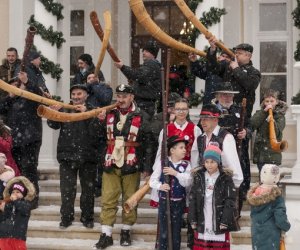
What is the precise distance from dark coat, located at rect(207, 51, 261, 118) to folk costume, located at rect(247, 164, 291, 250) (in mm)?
1627

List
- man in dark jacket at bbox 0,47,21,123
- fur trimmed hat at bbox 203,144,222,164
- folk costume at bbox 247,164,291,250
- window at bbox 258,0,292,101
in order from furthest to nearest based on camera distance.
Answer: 1. window at bbox 258,0,292,101
2. man in dark jacket at bbox 0,47,21,123
3. fur trimmed hat at bbox 203,144,222,164
4. folk costume at bbox 247,164,291,250

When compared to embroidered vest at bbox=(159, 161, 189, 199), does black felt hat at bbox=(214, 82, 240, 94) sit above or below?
above

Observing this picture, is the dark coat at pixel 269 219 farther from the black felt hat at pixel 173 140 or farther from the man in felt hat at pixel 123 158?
the man in felt hat at pixel 123 158

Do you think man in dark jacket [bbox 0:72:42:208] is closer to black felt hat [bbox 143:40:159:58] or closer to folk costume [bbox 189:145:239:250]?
black felt hat [bbox 143:40:159:58]

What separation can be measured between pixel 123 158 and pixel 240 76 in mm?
1668

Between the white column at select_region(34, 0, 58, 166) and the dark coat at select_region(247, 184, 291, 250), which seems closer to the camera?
the dark coat at select_region(247, 184, 291, 250)

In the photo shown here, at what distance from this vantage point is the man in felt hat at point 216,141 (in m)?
8.28

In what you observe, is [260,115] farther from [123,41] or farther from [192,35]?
[123,41]

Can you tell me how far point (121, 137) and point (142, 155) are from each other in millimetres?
345

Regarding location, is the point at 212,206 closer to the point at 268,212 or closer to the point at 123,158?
the point at 268,212

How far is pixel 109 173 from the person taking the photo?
30.1 ft

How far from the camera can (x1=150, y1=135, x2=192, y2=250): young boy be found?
333 inches

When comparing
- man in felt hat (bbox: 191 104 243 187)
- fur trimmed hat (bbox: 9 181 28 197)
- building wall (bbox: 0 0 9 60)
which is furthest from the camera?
building wall (bbox: 0 0 9 60)

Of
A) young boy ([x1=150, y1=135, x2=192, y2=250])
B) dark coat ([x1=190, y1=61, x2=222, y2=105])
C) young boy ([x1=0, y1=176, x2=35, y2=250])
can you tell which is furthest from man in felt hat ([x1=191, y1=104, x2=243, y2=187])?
young boy ([x1=0, y1=176, x2=35, y2=250])
